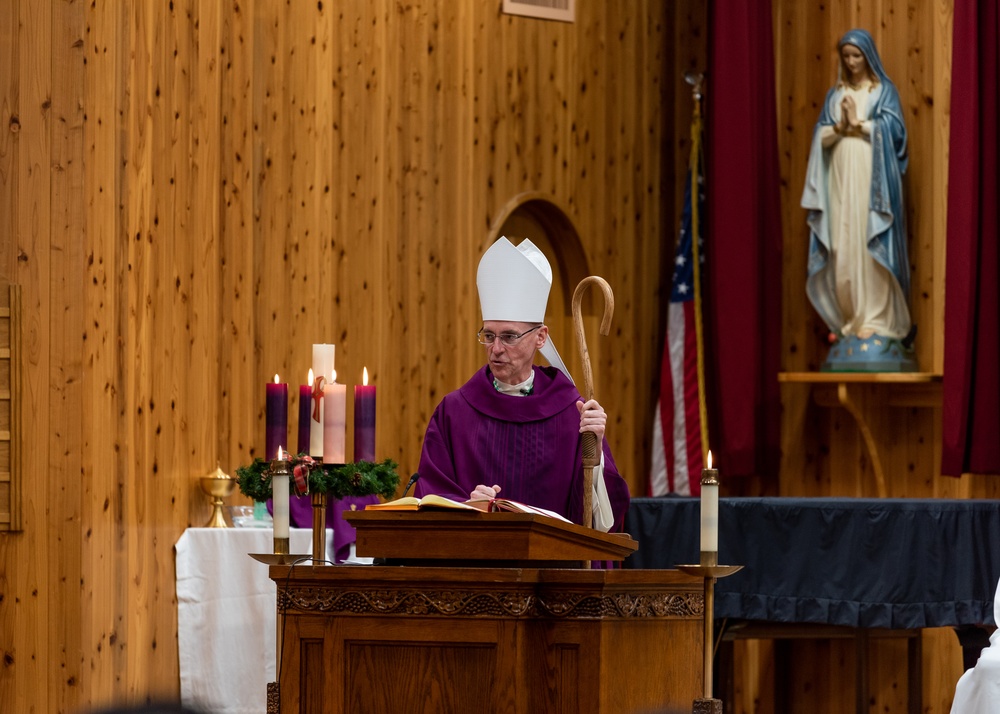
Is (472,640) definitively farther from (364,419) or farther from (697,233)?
(697,233)

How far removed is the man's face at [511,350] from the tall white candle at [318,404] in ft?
1.78

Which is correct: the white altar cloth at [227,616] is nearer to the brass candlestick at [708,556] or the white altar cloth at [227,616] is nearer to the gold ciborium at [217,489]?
the gold ciborium at [217,489]

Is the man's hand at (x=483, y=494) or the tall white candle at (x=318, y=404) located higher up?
the tall white candle at (x=318, y=404)

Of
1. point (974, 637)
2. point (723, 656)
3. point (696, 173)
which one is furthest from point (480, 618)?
point (696, 173)

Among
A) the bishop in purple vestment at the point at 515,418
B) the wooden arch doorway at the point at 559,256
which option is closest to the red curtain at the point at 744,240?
the wooden arch doorway at the point at 559,256

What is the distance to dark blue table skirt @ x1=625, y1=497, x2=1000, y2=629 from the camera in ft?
19.4

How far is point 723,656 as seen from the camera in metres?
6.99

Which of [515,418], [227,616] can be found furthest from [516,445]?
[227,616]

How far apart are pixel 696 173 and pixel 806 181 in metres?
0.69

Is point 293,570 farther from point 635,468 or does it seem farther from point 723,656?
point 635,468

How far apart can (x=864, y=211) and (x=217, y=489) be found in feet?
11.3

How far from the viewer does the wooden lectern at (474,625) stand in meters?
3.69

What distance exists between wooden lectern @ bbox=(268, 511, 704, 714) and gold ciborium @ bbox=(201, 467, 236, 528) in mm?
2872

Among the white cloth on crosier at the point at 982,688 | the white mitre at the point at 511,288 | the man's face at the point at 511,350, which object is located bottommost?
the white cloth on crosier at the point at 982,688
